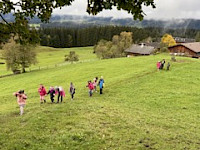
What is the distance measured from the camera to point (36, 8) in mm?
10938

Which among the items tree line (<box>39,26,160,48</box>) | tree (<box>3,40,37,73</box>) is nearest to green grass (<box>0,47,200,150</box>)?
tree (<box>3,40,37,73</box>)

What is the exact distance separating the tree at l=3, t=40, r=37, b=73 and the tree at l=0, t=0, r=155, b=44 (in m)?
47.6

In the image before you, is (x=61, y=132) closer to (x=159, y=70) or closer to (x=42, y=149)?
(x=42, y=149)

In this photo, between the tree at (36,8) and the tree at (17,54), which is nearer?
the tree at (36,8)

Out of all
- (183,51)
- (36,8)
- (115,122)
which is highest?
(36,8)

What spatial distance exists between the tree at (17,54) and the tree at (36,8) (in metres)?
47.6

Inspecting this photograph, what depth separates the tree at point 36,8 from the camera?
788 centimetres

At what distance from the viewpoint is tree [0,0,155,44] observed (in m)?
7.88

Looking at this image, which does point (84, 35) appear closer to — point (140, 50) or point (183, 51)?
point (140, 50)

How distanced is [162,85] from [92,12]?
76.8ft

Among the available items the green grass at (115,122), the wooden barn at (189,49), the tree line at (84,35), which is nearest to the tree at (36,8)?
the green grass at (115,122)

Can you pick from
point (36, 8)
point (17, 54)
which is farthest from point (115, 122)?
point (17, 54)

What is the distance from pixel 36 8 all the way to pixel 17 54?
166ft

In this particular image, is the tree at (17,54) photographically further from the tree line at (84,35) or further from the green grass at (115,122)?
the tree line at (84,35)
